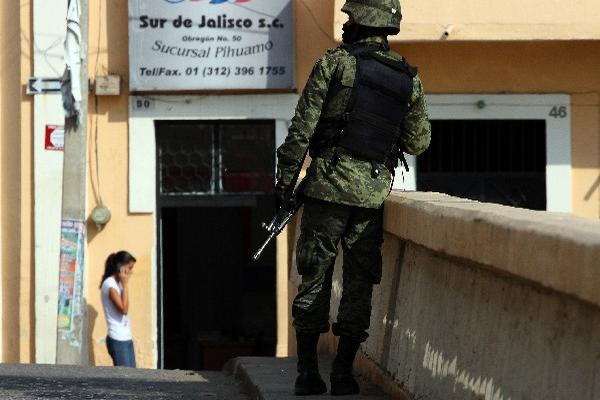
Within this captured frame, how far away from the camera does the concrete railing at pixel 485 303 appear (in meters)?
4.20

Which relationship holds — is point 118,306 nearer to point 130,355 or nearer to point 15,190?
point 130,355

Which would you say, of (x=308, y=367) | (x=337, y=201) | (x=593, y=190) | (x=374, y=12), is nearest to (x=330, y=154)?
(x=337, y=201)

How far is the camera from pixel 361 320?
6.89m

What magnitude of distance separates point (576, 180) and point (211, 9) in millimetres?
4238

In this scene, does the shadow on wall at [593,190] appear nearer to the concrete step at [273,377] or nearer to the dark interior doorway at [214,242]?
the dark interior doorway at [214,242]

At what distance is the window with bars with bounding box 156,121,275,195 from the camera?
16.2 m

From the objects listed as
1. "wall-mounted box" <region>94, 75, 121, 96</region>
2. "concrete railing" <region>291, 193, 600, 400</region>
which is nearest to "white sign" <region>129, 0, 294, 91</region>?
"wall-mounted box" <region>94, 75, 121, 96</region>

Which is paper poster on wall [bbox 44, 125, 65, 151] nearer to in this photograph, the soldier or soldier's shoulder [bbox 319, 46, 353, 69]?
the soldier

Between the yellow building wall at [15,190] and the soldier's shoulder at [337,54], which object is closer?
the soldier's shoulder at [337,54]

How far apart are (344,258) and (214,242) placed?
1108 centimetres

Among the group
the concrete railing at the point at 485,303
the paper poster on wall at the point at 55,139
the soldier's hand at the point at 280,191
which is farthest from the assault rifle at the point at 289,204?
the paper poster on wall at the point at 55,139

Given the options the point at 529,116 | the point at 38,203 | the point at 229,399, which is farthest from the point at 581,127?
the point at 229,399

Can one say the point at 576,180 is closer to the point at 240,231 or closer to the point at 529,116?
the point at 529,116

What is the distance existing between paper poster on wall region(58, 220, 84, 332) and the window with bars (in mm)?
1670
